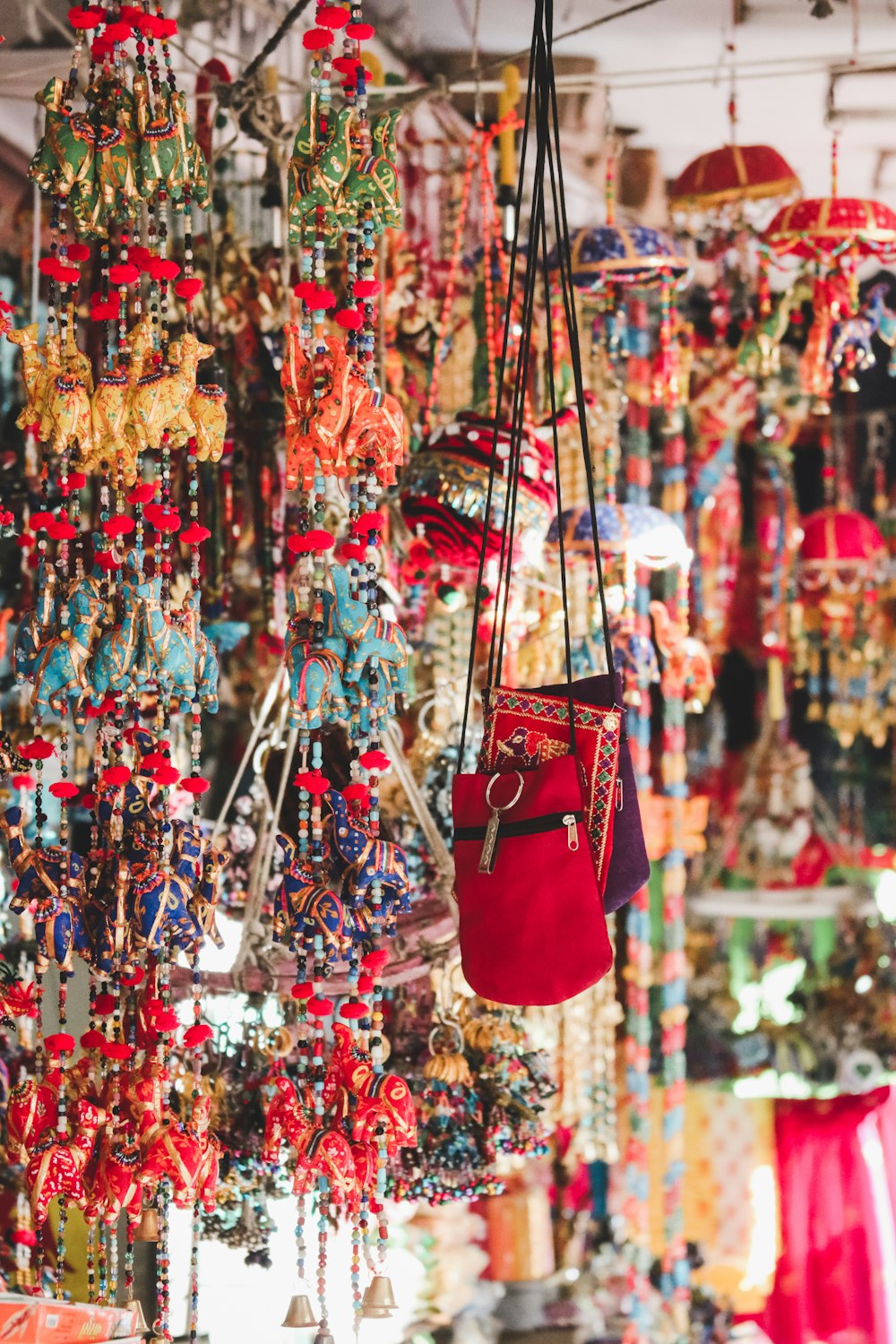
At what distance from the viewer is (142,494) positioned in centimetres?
230

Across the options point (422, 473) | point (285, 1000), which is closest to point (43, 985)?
point (285, 1000)

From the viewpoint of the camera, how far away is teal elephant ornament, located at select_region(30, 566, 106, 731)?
7.37 ft

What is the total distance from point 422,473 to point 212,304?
52 cm

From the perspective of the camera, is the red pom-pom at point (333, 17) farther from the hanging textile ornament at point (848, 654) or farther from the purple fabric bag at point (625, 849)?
the hanging textile ornament at point (848, 654)

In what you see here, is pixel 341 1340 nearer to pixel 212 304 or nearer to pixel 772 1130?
pixel 772 1130

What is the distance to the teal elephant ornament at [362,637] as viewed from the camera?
7.42 ft

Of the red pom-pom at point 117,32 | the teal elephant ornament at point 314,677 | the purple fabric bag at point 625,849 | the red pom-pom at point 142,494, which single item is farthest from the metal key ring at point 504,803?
the red pom-pom at point 117,32

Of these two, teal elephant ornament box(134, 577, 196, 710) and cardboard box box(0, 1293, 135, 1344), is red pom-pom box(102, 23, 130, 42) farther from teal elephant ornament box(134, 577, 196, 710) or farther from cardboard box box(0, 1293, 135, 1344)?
cardboard box box(0, 1293, 135, 1344)

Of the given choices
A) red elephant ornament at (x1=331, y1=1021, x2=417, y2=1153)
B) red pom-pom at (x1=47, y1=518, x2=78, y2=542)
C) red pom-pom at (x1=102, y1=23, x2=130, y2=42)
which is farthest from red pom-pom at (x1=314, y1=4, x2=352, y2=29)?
red elephant ornament at (x1=331, y1=1021, x2=417, y2=1153)

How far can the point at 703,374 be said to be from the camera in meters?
4.61

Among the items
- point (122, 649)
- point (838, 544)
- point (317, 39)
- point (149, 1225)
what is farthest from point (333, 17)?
point (838, 544)

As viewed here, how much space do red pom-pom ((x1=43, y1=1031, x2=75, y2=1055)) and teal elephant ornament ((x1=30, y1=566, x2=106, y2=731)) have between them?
17.0 inches

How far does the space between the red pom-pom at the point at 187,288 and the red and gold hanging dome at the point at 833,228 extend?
1519mm

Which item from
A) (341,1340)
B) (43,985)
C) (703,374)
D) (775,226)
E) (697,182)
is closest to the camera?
(43,985)
